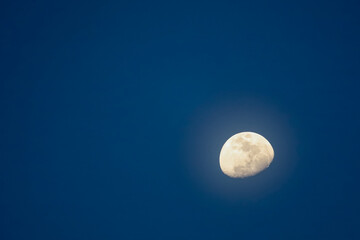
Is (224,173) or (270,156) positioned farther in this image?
(224,173)

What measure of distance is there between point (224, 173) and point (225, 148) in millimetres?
1850

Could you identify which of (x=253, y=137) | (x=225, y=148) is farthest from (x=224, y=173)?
(x=253, y=137)

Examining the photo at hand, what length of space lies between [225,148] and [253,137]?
213cm

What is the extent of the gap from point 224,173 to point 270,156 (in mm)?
3485

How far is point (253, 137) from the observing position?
1650 centimetres

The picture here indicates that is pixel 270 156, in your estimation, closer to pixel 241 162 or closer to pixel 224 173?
pixel 241 162

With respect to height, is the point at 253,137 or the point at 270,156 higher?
the point at 253,137

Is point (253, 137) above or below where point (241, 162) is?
above

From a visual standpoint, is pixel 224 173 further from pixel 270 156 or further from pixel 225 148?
pixel 270 156

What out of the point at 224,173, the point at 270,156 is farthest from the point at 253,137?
the point at 224,173

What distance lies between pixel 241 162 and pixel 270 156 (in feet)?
6.72

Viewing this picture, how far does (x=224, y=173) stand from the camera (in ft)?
56.3

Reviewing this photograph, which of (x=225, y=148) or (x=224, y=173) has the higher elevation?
(x=225, y=148)

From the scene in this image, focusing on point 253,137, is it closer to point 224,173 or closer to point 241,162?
point 241,162
